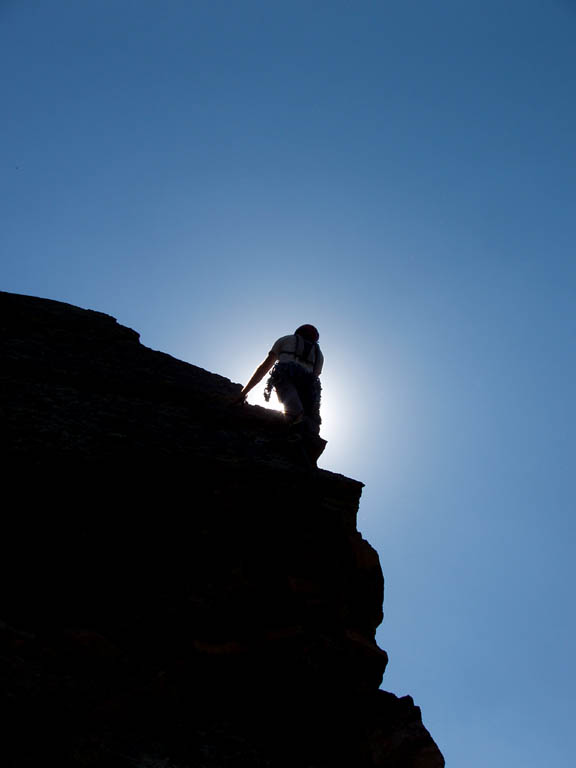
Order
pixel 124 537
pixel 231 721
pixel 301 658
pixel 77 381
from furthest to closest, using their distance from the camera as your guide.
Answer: pixel 77 381 → pixel 124 537 → pixel 301 658 → pixel 231 721

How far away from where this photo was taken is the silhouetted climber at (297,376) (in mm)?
8562

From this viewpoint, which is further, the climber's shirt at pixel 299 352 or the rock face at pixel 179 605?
the climber's shirt at pixel 299 352

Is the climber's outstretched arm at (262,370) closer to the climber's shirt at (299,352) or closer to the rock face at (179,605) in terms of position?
the climber's shirt at (299,352)

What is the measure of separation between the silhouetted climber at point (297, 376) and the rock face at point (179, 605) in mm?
1567

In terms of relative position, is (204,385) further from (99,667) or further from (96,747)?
(96,747)

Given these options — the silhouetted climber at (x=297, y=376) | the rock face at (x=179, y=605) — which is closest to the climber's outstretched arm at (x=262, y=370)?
the silhouetted climber at (x=297, y=376)

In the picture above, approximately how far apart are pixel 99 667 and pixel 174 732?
26.5 inches

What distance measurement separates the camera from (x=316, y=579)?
207 inches

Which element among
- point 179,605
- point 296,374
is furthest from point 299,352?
point 179,605

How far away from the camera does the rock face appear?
355cm

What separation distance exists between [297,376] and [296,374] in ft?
0.12

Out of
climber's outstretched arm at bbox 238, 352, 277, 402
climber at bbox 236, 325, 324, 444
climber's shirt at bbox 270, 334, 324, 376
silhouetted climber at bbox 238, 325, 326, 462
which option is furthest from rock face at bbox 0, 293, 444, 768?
climber's shirt at bbox 270, 334, 324, 376

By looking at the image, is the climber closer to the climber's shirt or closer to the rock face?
the climber's shirt

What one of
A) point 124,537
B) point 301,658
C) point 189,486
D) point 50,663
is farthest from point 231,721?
point 189,486
